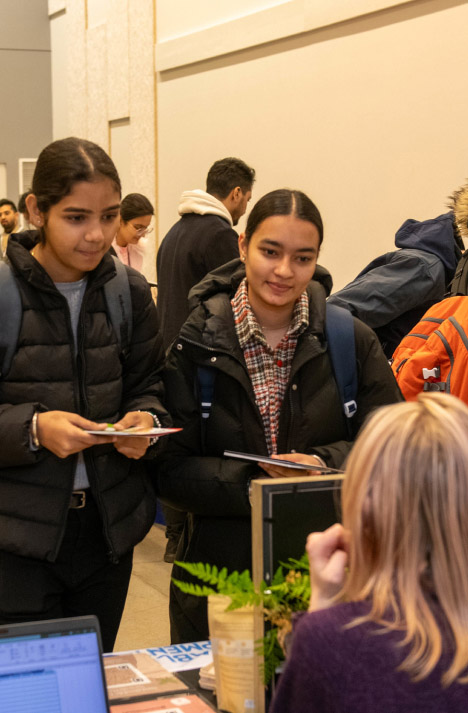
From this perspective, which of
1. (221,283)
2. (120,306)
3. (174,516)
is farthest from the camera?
(174,516)

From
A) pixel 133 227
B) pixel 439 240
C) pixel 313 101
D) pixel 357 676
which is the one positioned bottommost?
pixel 357 676

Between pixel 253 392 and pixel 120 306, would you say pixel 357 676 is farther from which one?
pixel 120 306

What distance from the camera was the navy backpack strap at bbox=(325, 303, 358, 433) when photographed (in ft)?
8.11

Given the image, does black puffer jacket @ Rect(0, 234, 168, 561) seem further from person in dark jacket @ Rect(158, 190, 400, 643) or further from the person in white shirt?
the person in white shirt

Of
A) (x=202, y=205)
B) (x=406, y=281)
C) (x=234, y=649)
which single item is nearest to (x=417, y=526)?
(x=234, y=649)

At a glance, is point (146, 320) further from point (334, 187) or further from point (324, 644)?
point (334, 187)

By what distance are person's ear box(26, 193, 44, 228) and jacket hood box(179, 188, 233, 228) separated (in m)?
3.01

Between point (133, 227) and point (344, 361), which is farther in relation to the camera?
point (133, 227)

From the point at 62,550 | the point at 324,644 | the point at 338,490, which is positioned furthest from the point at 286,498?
the point at 62,550

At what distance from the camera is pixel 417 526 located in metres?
1.20

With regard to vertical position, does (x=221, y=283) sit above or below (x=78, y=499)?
above

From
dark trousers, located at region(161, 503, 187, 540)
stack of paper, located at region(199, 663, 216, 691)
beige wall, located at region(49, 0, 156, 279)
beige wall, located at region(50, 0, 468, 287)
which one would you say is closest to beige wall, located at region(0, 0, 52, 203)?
beige wall, located at region(49, 0, 156, 279)

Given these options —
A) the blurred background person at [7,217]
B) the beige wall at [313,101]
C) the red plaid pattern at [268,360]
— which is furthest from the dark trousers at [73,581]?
the blurred background person at [7,217]

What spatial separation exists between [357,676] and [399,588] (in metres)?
0.12
